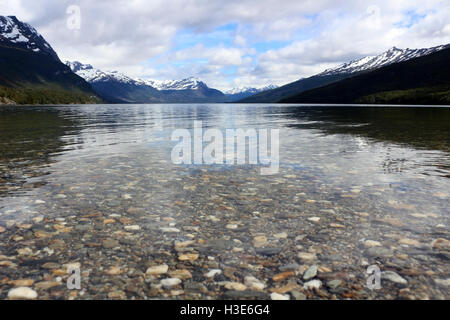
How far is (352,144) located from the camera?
24.2m

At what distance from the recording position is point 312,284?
565 cm

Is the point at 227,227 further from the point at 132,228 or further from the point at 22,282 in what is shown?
the point at 22,282

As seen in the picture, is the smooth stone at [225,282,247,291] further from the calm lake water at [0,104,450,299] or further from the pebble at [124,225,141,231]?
the pebble at [124,225,141,231]

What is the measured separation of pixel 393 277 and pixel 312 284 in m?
1.60

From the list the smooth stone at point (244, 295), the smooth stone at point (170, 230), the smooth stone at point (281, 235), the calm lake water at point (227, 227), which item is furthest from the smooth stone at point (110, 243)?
the smooth stone at point (281, 235)

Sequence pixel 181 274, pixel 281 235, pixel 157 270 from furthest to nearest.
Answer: pixel 281 235
pixel 157 270
pixel 181 274

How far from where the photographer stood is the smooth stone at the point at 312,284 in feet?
18.2

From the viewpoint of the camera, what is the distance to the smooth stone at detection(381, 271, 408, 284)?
5.67m

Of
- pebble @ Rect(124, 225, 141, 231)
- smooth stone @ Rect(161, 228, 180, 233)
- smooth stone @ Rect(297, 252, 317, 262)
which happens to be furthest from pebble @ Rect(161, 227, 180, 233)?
smooth stone @ Rect(297, 252, 317, 262)

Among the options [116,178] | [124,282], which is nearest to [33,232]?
[124,282]

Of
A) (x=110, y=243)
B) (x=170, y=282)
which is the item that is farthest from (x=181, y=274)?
(x=110, y=243)

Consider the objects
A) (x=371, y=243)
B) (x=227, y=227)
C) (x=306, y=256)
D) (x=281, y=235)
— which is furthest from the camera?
(x=227, y=227)

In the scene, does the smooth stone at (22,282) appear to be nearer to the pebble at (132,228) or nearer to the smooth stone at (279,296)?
the pebble at (132,228)
